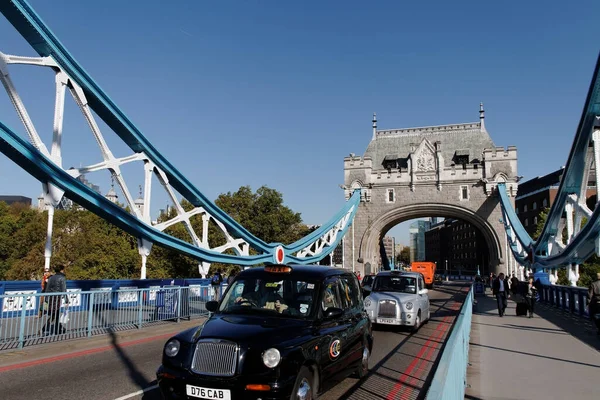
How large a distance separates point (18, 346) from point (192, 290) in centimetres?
562

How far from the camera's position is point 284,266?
607cm

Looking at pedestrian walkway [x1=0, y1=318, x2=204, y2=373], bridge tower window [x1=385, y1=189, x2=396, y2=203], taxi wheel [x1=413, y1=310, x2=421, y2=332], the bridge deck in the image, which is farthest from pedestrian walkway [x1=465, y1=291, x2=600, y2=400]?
bridge tower window [x1=385, y1=189, x2=396, y2=203]

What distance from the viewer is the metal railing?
48.6ft

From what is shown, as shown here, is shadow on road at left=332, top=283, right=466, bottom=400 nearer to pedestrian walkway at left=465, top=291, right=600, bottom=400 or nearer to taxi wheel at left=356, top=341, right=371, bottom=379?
taxi wheel at left=356, top=341, right=371, bottom=379

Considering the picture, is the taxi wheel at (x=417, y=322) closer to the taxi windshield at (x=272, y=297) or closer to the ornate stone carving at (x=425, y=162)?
the taxi windshield at (x=272, y=297)

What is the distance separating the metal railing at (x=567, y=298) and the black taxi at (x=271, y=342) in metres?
11.4

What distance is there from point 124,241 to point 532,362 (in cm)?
4087

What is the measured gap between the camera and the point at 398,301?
11.9 metres

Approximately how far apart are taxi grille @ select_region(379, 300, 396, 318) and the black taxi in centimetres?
514

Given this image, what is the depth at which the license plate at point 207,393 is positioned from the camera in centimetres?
420

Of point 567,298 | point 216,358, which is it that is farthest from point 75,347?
point 567,298

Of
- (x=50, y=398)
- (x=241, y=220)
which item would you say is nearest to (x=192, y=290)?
(x=50, y=398)

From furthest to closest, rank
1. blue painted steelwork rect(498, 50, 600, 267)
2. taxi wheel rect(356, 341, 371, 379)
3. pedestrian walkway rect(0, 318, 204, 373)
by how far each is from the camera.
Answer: blue painted steelwork rect(498, 50, 600, 267) < pedestrian walkway rect(0, 318, 204, 373) < taxi wheel rect(356, 341, 371, 379)

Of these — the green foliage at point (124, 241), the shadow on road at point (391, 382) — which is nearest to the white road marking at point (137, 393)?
the shadow on road at point (391, 382)
